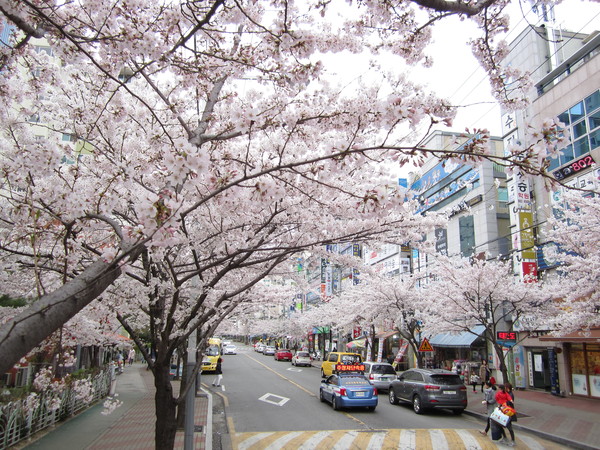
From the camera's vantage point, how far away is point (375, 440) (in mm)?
11148

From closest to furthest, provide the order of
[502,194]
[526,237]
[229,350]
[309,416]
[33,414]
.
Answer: [33,414] → [309,416] → [526,237] → [502,194] → [229,350]

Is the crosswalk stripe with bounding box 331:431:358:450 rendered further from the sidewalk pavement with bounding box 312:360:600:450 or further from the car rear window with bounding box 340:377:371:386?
the sidewalk pavement with bounding box 312:360:600:450

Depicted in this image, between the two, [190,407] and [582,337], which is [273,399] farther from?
[582,337]

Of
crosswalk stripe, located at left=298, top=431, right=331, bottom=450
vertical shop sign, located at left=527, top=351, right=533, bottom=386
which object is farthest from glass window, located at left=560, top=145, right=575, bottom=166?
crosswalk stripe, located at left=298, top=431, right=331, bottom=450

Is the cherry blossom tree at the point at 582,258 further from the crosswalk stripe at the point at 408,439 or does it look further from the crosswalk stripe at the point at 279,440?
the crosswalk stripe at the point at 279,440

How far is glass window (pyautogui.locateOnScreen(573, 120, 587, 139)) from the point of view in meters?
19.1

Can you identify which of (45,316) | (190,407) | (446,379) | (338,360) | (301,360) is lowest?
(301,360)

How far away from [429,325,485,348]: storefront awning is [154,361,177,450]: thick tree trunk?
2025cm

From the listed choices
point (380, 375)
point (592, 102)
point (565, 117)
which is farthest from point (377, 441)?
point (565, 117)

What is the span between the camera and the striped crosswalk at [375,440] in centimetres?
1048

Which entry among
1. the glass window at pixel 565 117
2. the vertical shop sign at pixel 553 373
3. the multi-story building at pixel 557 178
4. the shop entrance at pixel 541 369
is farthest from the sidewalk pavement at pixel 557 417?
the glass window at pixel 565 117

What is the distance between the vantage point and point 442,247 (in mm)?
29484

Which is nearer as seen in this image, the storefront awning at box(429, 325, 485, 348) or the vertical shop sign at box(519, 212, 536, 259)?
the vertical shop sign at box(519, 212, 536, 259)

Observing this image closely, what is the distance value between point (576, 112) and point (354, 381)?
52.6 feet
